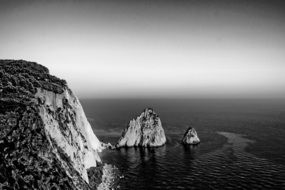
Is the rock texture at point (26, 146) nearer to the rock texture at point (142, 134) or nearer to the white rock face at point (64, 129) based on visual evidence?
the white rock face at point (64, 129)

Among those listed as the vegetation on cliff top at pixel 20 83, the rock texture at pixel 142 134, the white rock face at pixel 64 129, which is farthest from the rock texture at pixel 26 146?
the rock texture at pixel 142 134

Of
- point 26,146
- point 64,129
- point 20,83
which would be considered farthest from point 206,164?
point 20,83

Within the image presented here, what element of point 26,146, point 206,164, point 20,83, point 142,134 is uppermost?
point 20,83

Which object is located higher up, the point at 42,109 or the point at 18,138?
the point at 42,109

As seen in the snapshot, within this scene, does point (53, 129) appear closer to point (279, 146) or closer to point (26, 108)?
point (26, 108)

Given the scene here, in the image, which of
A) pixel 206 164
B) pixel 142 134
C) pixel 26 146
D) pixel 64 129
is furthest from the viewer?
pixel 142 134

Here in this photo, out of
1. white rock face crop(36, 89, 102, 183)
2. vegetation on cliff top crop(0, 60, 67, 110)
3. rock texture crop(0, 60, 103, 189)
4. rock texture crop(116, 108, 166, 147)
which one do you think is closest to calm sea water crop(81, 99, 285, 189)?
rock texture crop(116, 108, 166, 147)

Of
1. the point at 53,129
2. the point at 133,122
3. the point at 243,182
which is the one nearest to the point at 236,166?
the point at 243,182

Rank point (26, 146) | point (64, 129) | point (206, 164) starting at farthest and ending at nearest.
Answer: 1. point (206, 164)
2. point (64, 129)
3. point (26, 146)

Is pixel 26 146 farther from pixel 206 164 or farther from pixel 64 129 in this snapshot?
pixel 206 164
